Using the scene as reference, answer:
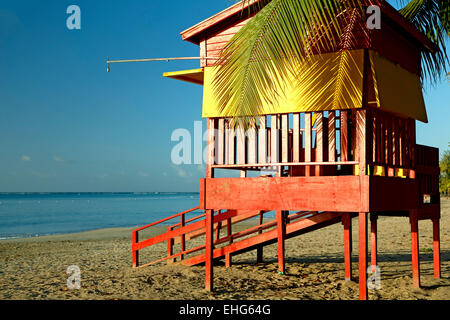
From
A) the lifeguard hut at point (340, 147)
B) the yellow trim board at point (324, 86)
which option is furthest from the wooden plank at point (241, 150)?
the yellow trim board at point (324, 86)

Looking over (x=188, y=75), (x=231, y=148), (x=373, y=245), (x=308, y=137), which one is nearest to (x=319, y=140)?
(x=308, y=137)

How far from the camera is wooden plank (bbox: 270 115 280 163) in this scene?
870cm

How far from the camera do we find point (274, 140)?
870cm

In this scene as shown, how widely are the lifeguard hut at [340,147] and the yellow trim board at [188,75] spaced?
Result: 0.02m

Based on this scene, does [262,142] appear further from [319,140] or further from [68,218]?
[68,218]

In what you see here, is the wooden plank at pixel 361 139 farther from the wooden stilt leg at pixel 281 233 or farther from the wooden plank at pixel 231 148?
the wooden stilt leg at pixel 281 233

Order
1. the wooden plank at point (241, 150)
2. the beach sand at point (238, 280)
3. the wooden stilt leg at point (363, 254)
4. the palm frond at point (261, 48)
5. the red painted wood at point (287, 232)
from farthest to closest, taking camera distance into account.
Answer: the red painted wood at point (287, 232), the beach sand at point (238, 280), the wooden plank at point (241, 150), the wooden stilt leg at point (363, 254), the palm frond at point (261, 48)

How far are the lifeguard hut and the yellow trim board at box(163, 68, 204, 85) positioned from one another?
0.07 ft

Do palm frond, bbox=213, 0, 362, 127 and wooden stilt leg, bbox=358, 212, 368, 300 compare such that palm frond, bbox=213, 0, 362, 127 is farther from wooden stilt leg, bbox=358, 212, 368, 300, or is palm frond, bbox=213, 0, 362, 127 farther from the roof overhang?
wooden stilt leg, bbox=358, 212, 368, 300

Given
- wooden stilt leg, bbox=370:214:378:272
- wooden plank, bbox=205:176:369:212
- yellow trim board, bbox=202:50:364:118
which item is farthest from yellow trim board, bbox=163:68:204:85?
wooden stilt leg, bbox=370:214:378:272

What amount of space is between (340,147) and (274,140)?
1193 millimetres

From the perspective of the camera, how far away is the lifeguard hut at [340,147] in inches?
316
